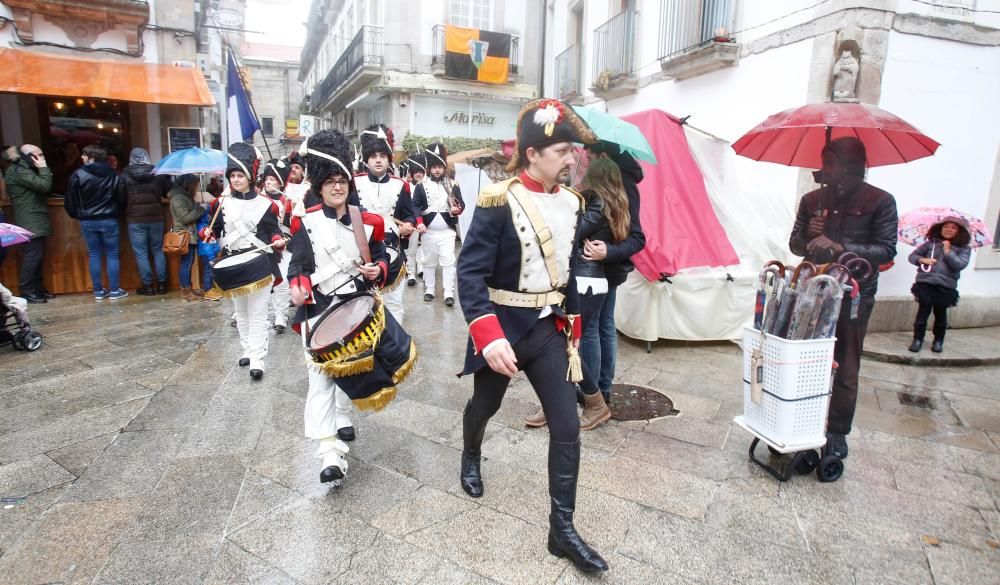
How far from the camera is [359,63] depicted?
18.7 m

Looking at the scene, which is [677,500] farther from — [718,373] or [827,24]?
[827,24]

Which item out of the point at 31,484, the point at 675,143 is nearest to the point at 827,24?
the point at 675,143

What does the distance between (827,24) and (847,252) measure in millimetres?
4217

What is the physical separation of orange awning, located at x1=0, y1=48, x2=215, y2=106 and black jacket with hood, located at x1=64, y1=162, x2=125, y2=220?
1076mm

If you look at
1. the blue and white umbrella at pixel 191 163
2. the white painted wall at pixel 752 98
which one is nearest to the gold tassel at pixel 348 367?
the white painted wall at pixel 752 98

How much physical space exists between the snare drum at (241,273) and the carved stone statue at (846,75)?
19.6 ft

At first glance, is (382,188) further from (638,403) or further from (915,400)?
Result: (915,400)

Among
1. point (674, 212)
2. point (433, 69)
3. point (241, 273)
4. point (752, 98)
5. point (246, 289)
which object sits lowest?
point (246, 289)

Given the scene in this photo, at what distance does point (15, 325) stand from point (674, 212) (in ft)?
21.7

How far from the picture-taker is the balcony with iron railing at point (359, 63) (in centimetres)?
1831

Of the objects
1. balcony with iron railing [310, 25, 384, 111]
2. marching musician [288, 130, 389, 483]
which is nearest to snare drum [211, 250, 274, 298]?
marching musician [288, 130, 389, 483]

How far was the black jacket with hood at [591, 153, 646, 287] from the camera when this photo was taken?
3.79 meters

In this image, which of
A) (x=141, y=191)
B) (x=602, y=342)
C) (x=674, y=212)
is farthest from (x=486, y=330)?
(x=141, y=191)

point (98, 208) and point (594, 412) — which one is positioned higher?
point (98, 208)
